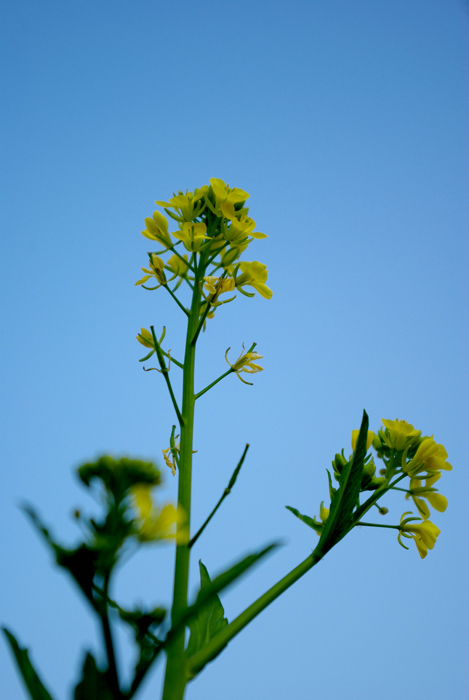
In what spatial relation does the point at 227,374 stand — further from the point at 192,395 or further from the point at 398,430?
the point at 398,430

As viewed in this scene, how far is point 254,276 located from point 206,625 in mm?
840

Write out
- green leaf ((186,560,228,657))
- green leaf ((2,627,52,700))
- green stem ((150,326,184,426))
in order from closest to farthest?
green leaf ((2,627,52,700)), green leaf ((186,560,228,657)), green stem ((150,326,184,426))

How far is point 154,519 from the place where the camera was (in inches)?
29.8

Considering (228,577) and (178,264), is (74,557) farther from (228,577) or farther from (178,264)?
(178,264)

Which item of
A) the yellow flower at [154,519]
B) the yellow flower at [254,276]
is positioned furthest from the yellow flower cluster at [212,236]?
the yellow flower at [154,519]

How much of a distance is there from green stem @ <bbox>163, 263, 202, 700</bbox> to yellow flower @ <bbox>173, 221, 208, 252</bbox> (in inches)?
3.1

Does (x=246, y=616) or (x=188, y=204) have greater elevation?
(x=188, y=204)

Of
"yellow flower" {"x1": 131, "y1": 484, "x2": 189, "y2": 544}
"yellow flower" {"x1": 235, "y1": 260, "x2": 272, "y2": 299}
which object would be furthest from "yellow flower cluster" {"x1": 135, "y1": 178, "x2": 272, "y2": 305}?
"yellow flower" {"x1": 131, "y1": 484, "x2": 189, "y2": 544}

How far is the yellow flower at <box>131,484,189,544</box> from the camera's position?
748 millimetres

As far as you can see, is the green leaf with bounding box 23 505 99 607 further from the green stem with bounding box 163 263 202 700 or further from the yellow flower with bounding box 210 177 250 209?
the yellow flower with bounding box 210 177 250 209

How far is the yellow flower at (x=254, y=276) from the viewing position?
1.56 metres

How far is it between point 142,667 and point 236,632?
0.30 meters

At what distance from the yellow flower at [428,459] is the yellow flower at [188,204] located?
2.69ft

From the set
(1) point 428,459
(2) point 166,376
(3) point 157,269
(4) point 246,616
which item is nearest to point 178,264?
(3) point 157,269
